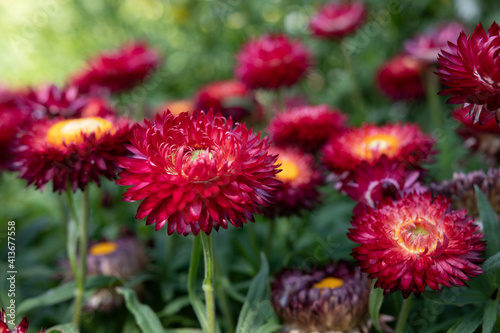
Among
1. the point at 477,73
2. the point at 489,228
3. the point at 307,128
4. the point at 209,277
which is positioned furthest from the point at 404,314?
the point at 307,128

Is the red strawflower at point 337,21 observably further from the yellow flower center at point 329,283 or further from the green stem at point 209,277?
the green stem at point 209,277

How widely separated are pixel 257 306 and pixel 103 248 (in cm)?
70

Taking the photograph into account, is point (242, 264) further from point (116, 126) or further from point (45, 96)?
point (45, 96)

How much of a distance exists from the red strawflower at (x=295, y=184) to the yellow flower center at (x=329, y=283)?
0.85 ft

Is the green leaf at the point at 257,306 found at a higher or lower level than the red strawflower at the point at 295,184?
lower

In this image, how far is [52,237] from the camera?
2.36 meters

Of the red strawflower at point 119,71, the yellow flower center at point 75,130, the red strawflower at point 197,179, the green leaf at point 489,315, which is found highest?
the red strawflower at point 119,71

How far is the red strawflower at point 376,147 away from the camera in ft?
4.62

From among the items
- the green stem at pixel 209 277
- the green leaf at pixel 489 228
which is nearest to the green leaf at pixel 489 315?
the green leaf at pixel 489 228

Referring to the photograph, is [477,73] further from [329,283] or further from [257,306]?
[257,306]

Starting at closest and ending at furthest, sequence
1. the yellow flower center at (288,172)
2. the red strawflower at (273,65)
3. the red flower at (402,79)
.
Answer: the yellow flower center at (288,172), the red strawflower at (273,65), the red flower at (402,79)

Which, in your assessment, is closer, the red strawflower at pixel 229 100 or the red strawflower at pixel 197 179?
the red strawflower at pixel 197 179

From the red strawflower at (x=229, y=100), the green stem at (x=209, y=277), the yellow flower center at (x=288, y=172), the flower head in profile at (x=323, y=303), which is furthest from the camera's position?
the red strawflower at (x=229, y=100)

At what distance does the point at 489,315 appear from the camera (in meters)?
1.08
